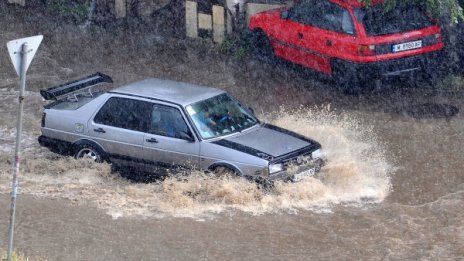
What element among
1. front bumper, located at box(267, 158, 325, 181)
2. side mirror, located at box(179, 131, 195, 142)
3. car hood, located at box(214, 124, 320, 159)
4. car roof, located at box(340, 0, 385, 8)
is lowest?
front bumper, located at box(267, 158, 325, 181)

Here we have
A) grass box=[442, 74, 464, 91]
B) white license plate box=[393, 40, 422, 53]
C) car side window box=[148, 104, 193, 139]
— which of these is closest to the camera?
car side window box=[148, 104, 193, 139]

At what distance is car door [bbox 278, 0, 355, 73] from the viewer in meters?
15.1

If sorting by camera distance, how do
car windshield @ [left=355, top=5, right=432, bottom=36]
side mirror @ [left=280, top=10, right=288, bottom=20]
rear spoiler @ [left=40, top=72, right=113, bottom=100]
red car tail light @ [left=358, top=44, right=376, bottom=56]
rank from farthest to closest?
1. side mirror @ [left=280, top=10, right=288, bottom=20]
2. car windshield @ [left=355, top=5, right=432, bottom=36]
3. red car tail light @ [left=358, top=44, right=376, bottom=56]
4. rear spoiler @ [left=40, top=72, right=113, bottom=100]

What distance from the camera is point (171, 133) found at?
11.6 metres

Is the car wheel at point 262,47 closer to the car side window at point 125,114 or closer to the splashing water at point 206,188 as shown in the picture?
the splashing water at point 206,188

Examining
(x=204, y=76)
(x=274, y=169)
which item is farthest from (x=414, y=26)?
(x=274, y=169)

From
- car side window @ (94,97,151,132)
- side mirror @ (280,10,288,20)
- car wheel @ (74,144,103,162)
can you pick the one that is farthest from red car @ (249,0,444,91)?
car wheel @ (74,144,103,162)

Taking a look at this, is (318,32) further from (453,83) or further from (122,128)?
(122,128)

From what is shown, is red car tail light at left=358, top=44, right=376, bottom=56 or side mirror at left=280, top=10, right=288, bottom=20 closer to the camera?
red car tail light at left=358, top=44, right=376, bottom=56

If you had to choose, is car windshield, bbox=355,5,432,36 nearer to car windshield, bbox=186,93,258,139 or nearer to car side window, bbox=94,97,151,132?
car windshield, bbox=186,93,258,139

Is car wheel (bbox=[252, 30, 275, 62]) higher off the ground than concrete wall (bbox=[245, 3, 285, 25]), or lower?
lower

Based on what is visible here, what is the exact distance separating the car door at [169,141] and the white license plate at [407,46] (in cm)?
477

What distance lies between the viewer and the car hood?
11.2 m

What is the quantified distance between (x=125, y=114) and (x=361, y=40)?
4.64 metres
